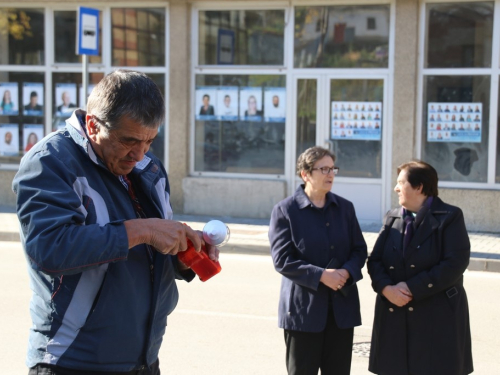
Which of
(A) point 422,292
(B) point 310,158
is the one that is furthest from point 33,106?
(A) point 422,292

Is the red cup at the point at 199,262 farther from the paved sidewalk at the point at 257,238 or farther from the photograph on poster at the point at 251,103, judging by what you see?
the photograph on poster at the point at 251,103

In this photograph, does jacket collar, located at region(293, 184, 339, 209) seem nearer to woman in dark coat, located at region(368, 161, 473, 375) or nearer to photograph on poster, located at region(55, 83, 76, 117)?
woman in dark coat, located at region(368, 161, 473, 375)

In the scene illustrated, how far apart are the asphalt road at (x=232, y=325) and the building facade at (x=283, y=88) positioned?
364 centimetres

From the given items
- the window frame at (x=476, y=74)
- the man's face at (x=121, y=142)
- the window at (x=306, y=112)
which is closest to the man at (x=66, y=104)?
the window at (x=306, y=112)

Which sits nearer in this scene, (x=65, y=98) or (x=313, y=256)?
(x=313, y=256)

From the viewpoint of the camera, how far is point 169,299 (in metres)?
2.67

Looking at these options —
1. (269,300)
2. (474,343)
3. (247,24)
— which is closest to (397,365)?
(474,343)

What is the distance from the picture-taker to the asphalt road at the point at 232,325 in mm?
5830

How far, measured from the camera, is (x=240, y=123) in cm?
1370

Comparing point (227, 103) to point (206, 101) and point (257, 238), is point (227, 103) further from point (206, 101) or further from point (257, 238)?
point (257, 238)

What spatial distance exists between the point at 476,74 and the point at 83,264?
11.2 m

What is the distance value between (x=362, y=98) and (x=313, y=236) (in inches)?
352

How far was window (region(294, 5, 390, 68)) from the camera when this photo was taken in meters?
13.0

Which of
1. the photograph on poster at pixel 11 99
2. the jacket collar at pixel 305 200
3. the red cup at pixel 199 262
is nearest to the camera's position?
the red cup at pixel 199 262
